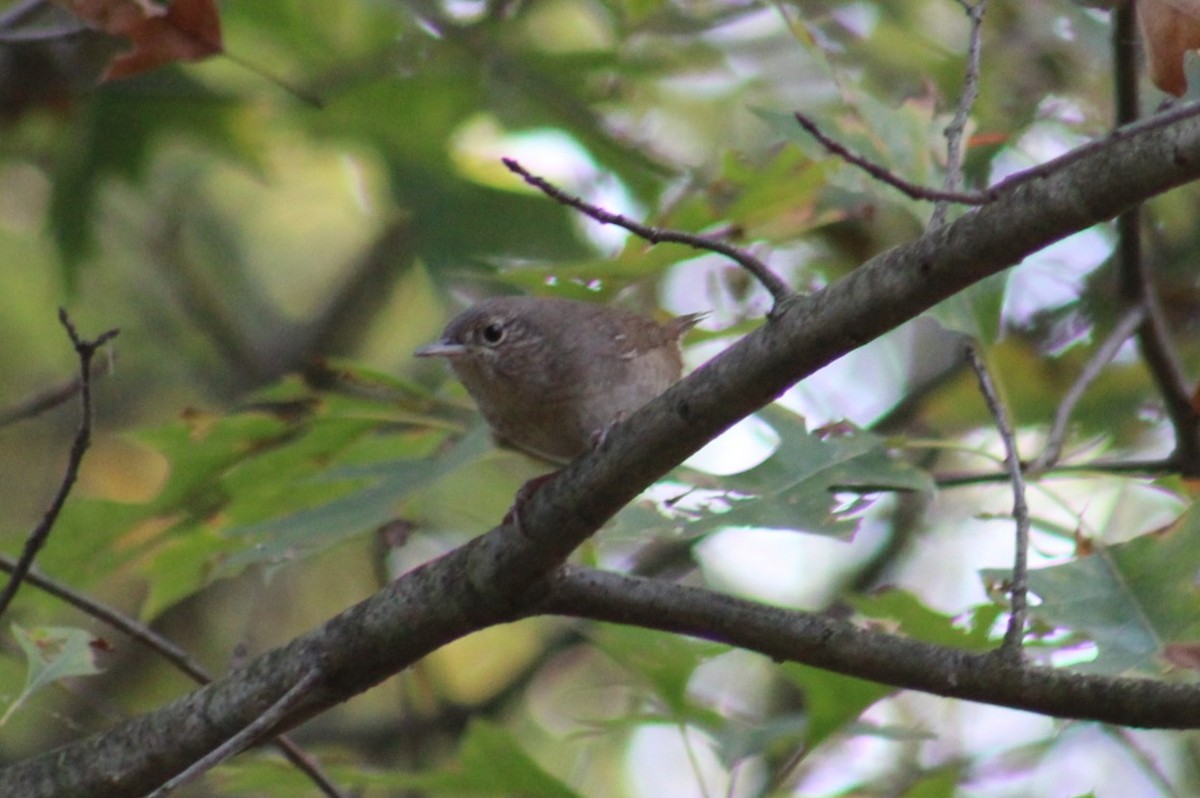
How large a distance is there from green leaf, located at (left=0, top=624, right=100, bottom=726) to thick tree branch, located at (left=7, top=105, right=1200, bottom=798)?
0.15 meters

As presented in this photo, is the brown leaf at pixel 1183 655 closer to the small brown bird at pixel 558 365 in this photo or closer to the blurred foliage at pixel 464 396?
the blurred foliage at pixel 464 396

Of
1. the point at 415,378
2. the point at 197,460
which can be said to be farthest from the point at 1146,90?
the point at 415,378

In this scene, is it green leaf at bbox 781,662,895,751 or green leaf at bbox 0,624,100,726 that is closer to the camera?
green leaf at bbox 0,624,100,726

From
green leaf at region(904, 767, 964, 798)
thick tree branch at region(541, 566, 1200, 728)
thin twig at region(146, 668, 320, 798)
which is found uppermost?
thick tree branch at region(541, 566, 1200, 728)

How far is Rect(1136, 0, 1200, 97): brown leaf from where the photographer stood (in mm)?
2453

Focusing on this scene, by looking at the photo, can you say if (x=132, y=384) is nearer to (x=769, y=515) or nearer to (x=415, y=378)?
(x=415, y=378)

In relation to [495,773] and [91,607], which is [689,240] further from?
[495,773]

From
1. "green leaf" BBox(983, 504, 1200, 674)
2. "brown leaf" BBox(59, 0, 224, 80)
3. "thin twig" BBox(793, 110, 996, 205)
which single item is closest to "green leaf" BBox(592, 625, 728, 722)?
"green leaf" BBox(983, 504, 1200, 674)

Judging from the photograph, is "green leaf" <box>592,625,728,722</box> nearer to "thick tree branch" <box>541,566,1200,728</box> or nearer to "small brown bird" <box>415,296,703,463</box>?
"small brown bird" <box>415,296,703,463</box>

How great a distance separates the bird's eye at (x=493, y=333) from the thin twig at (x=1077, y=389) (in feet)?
4.98

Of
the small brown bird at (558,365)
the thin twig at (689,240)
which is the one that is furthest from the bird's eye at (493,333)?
the thin twig at (689,240)

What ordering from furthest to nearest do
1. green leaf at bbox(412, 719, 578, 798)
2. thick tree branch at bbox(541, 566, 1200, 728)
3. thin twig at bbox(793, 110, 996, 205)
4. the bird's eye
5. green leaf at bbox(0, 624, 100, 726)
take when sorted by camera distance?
1. the bird's eye
2. green leaf at bbox(412, 719, 578, 798)
3. green leaf at bbox(0, 624, 100, 726)
4. thick tree branch at bbox(541, 566, 1200, 728)
5. thin twig at bbox(793, 110, 996, 205)

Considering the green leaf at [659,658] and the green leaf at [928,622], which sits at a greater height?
the green leaf at [928,622]

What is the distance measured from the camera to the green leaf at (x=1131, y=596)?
279 centimetres
